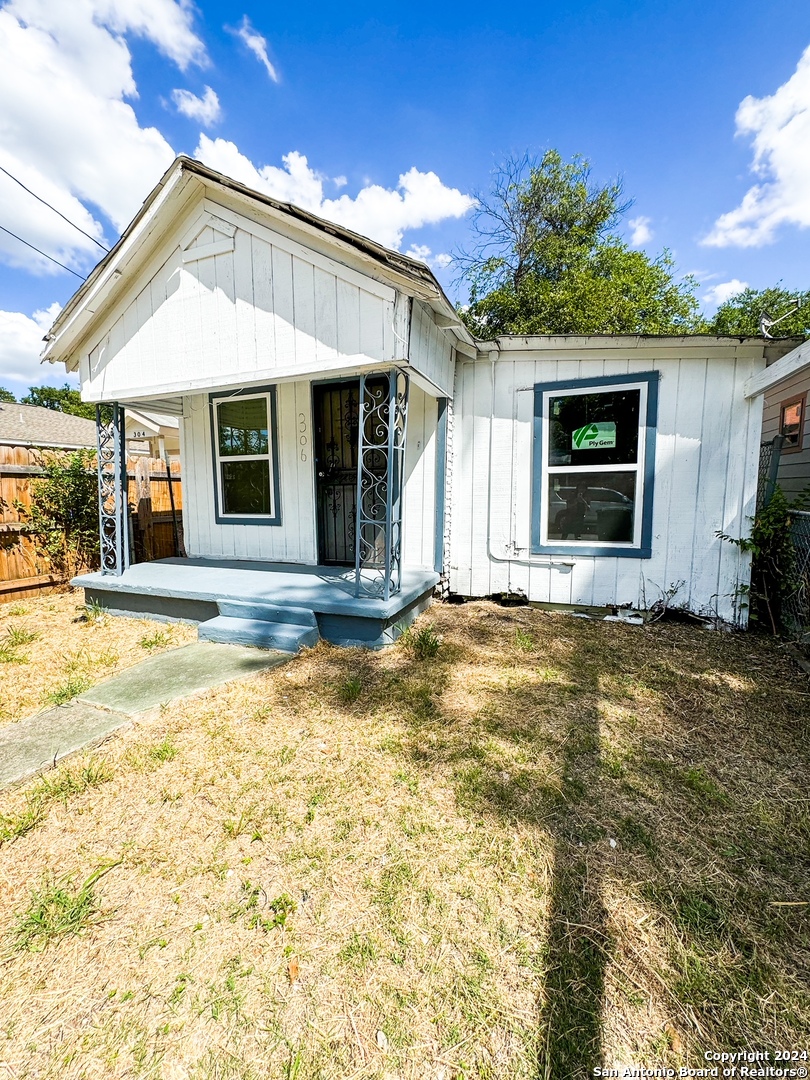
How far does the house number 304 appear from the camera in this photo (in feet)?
17.4

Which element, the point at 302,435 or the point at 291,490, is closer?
the point at 302,435

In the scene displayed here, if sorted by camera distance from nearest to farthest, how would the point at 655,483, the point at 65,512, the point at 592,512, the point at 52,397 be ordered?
1. the point at 655,483
2. the point at 592,512
3. the point at 65,512
4. the point at 52,397

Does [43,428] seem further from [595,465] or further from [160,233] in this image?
[595,465]

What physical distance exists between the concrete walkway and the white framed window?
89.7 inches

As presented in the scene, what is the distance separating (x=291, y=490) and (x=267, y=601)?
183 cm

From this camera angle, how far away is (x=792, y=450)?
6227 millimetres

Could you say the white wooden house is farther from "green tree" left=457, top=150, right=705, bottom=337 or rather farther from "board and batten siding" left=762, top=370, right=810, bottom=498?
"green tree" left=457, top=150, right=705, bottom=337

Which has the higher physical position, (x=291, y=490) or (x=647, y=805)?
(x=291, y=490)

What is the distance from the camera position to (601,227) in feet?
50.2

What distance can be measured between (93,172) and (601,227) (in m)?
15.1

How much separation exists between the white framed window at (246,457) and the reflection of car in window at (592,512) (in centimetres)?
336

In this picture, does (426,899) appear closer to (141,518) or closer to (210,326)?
(210,326)

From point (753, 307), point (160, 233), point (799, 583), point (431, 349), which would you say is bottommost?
point (799, 583)

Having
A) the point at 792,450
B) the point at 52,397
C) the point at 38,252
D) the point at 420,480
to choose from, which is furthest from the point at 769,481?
the point at 52,397
